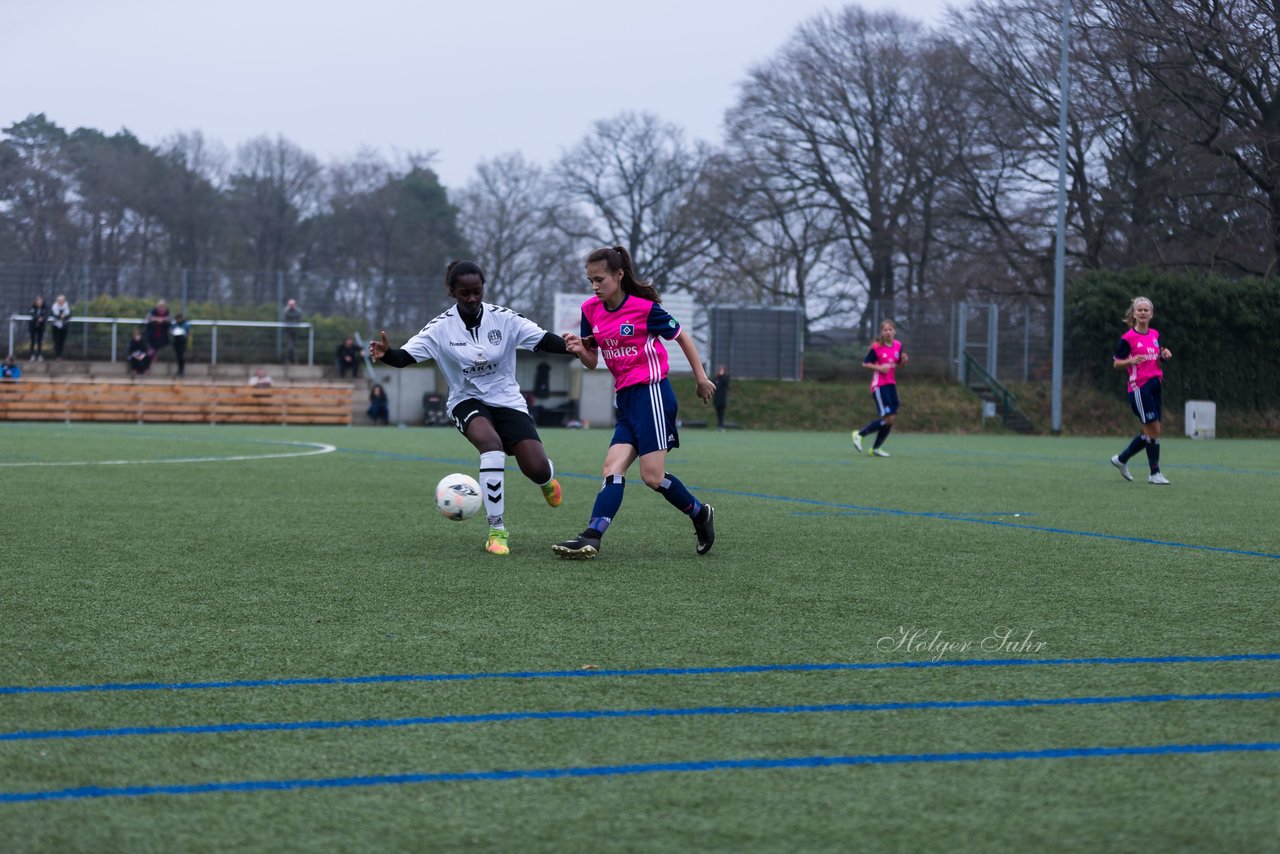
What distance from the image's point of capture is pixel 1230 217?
39156 millimetres

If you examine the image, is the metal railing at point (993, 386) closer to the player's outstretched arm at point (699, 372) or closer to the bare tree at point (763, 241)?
the bare tree at point (763, 241)

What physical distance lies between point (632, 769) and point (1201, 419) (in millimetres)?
35552

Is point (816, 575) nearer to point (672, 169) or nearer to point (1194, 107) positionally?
point (1194, 107)

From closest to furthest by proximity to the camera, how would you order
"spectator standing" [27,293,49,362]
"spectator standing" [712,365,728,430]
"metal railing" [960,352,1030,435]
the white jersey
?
the white jersey < "spectator standing" [27,293,49,362] < "spectator standing" [712,365,728,430] < "metal railing" [960,352,1030,435]

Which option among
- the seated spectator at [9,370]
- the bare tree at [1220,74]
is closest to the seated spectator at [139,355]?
the seated spectator at [9,370]

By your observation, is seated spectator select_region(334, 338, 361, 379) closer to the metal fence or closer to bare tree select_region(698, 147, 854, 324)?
the metal fence

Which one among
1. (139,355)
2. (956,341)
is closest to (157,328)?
(139,355)

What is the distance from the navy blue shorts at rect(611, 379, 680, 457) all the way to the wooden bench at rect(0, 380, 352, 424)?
1038 inches

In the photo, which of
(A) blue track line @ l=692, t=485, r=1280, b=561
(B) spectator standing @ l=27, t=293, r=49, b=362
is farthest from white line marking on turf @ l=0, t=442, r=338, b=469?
(B) spectator standing @ l=27, t=293, r=49, b=362

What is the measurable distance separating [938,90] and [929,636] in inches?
1688

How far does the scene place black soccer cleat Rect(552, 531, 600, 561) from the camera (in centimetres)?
739

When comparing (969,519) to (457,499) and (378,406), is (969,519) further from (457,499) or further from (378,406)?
(378,406)

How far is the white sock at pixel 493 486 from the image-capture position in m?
7.89

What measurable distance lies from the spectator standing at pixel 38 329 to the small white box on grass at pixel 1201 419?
30725mm
